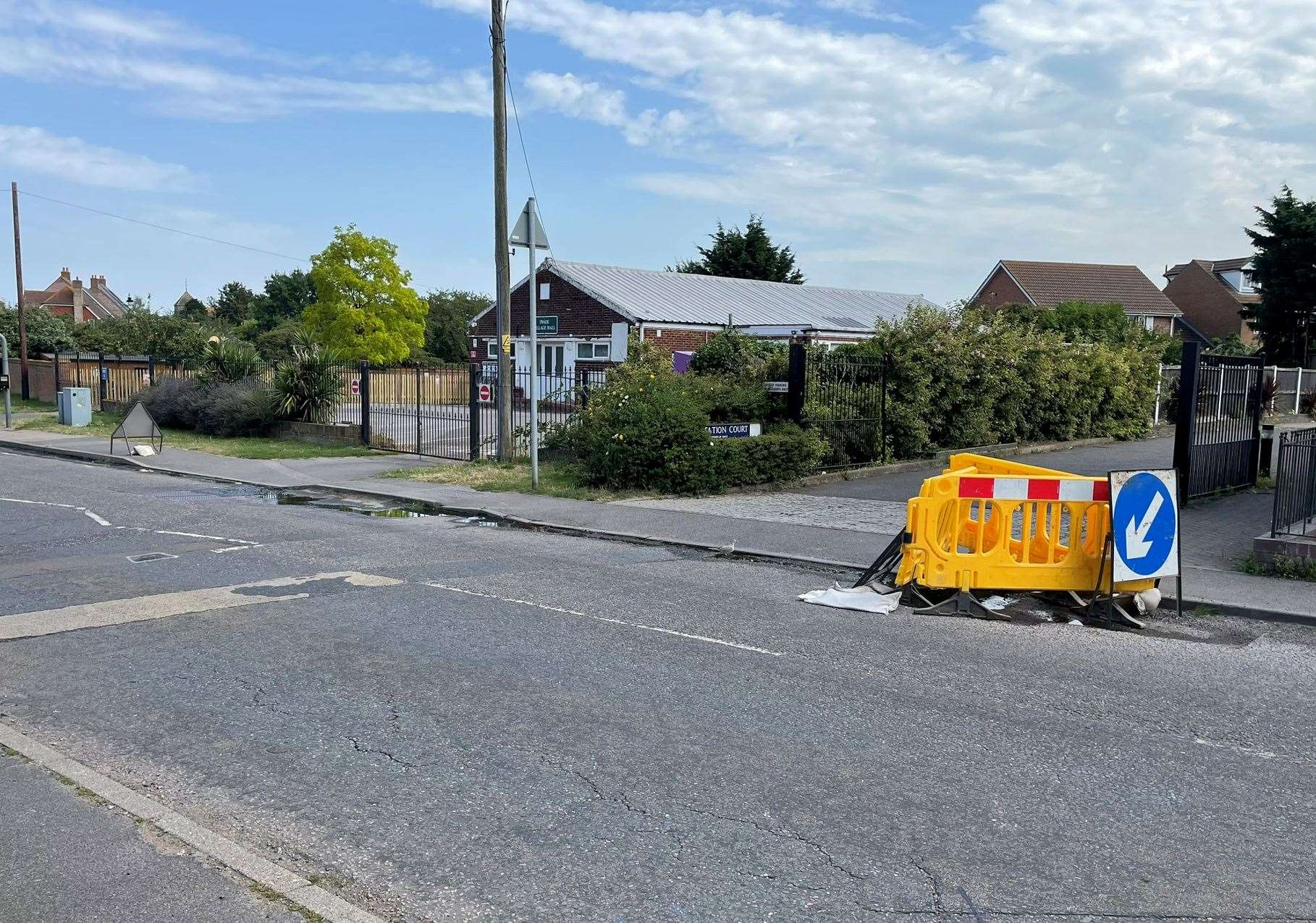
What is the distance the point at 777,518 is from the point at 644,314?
2321 centimetres

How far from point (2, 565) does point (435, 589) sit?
170 inches

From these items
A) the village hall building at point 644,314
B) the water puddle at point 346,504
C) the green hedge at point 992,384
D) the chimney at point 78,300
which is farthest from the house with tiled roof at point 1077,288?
the chimney at point 78,300

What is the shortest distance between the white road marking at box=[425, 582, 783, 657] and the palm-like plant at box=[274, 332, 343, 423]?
16669mm

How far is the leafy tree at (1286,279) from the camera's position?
4731cm

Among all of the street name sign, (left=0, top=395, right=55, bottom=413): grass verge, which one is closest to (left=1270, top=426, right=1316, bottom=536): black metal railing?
the street name sign

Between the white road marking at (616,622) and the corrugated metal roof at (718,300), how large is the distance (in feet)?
89.0

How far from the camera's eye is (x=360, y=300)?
5616 cm

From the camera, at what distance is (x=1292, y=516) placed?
10.8m

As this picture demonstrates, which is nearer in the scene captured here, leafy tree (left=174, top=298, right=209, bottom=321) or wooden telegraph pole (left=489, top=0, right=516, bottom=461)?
wooden telegraph pole (left=489, top=0, right=516, bottom=461)

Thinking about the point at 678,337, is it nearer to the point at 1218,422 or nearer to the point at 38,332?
the point at 1218,422

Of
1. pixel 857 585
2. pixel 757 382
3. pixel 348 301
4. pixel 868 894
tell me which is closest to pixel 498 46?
pixel 757 382

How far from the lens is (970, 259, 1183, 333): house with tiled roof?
204 ft

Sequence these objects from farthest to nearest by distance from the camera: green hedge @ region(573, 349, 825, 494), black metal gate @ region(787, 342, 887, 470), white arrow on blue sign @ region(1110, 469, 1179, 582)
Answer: black metal gate @ region(787, 342, 887, 470) < green hedge @ region(573, 349, 825, 494) < white arrow on blue sign @ region(1110, 469, 1179, 582)

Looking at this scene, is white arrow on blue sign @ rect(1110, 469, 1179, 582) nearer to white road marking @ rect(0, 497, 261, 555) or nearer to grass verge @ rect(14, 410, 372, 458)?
white road marking @ rect(0, 497, 261, 555)
